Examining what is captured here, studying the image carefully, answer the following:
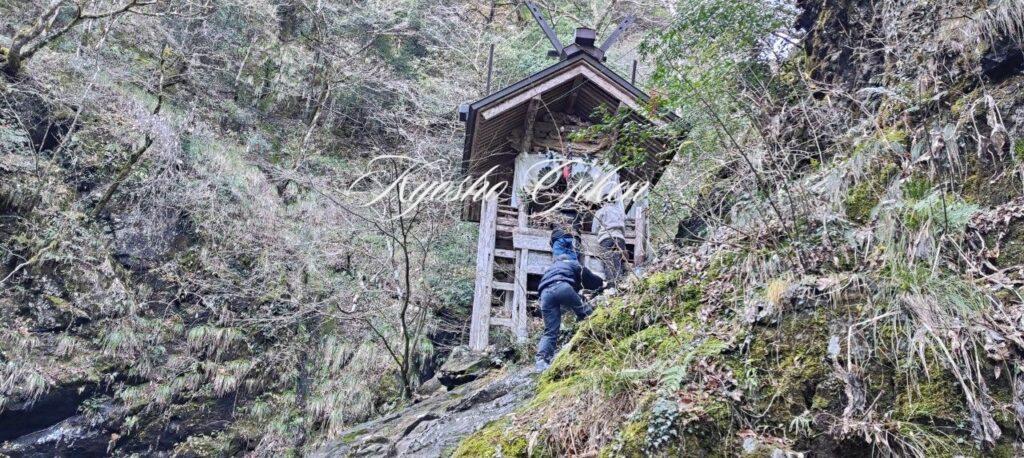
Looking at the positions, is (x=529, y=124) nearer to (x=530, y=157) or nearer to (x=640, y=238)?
(x=530, y=157)

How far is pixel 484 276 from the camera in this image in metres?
8.70

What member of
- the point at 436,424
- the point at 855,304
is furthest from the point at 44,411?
the point at 855,304

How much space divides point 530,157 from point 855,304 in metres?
6.14

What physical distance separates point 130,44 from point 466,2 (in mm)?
9580

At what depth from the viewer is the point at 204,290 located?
12.0 meters

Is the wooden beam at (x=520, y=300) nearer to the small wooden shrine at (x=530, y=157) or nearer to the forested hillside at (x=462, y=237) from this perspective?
the small wooden shrine at (x=530, y=157)

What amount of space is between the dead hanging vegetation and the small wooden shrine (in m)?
2.93

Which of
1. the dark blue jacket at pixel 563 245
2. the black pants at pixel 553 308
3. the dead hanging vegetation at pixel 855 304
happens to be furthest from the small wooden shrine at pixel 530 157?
the dead hanging vegetation at pixel 855 304

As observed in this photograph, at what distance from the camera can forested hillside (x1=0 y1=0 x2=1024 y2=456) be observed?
354cm

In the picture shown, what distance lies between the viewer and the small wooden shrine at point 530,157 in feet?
27.7

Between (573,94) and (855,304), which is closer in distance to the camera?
(855,304)

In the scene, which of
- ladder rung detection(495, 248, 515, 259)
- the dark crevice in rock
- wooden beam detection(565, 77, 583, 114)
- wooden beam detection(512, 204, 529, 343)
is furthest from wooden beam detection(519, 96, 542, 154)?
the dark crevice in rock

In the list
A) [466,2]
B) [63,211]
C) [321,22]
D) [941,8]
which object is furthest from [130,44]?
[941,8]

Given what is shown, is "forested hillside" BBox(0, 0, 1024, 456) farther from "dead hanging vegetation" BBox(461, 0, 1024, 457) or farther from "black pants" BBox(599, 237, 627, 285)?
"black pants" BBox(599, 237, 627, 285)
